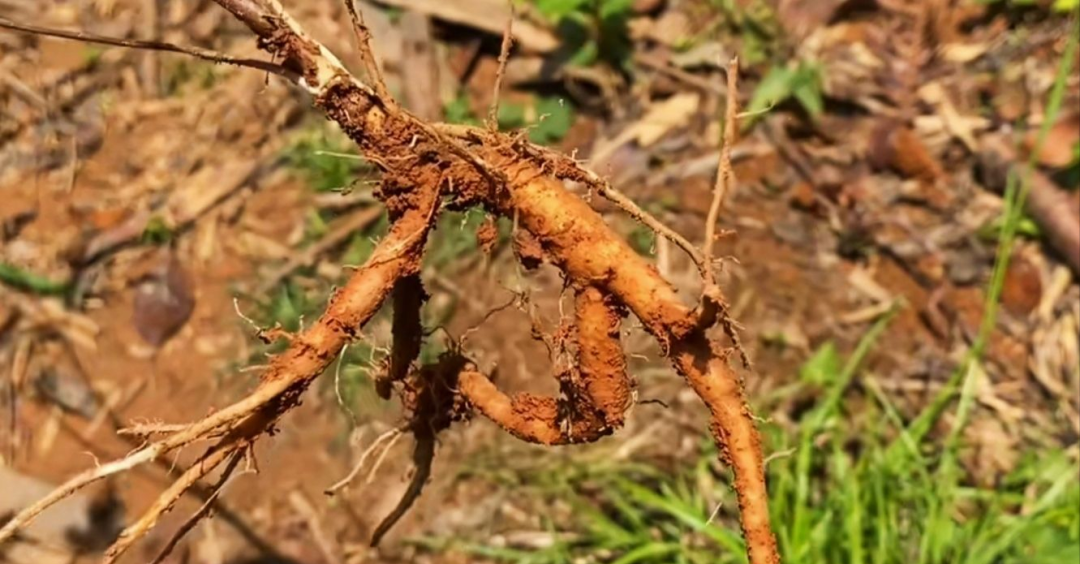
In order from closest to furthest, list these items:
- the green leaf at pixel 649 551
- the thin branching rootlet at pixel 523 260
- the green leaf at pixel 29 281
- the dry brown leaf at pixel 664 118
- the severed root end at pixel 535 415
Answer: the thin branching rootlet at pixel 523 260, the severed root end at pixel 535 415, the green leaf at pixel 649 551, the green leaf at pixel 29 281, the dry brown leaf at pixel 664 118

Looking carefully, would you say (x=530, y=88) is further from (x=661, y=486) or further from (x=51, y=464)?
(x=51, y=464)

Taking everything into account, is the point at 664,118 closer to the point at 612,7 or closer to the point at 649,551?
the point at 612,7

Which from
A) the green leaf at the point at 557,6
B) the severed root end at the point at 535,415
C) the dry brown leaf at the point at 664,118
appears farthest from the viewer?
the dry brown leaf at the point at 664,118

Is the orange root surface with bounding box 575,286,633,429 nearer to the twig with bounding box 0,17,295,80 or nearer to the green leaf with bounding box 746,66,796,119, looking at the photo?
the twig with bounding box 0,17,295,80

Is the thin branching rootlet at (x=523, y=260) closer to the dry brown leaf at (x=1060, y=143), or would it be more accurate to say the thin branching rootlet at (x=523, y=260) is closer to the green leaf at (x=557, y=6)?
the green leaf at (x=557, y=6)

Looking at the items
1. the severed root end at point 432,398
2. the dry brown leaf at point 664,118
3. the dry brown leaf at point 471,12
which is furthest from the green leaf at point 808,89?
the severed root end at point 432,398

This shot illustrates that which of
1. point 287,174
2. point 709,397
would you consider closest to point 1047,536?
point 709,397

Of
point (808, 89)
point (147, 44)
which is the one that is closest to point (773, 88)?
point (808, 89)

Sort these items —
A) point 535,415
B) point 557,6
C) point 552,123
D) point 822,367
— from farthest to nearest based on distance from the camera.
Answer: point 552,123 < point 557,6 < point 822,367 < point 535,415

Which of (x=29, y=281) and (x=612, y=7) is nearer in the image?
(x=29, y=281)

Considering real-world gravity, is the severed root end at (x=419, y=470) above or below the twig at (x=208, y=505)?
above
